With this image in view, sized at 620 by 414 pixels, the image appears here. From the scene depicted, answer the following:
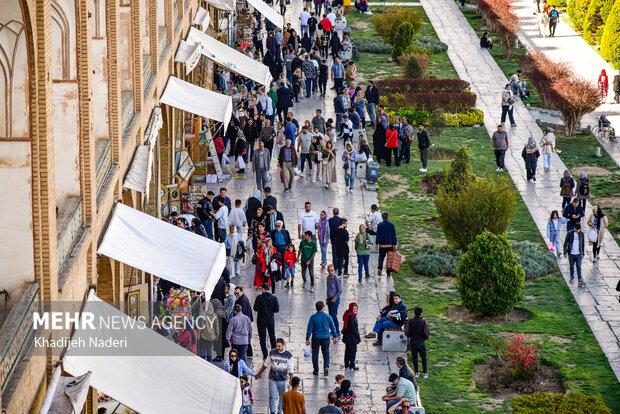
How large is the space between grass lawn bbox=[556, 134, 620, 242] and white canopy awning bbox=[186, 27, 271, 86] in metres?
8.67

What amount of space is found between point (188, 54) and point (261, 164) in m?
3.03

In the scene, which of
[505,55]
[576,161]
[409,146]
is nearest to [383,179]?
[409,146]

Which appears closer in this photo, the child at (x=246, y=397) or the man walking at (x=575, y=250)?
the child at (x=246, y=397)

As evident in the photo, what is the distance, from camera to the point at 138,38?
64.5 ft

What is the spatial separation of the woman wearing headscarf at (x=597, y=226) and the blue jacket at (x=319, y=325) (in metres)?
7.93

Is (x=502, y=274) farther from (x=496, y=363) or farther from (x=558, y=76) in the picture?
(x=558, y=76)

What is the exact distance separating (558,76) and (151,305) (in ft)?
68.0

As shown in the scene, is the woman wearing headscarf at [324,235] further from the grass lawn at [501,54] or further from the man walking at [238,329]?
the grass lawn at [501,54]

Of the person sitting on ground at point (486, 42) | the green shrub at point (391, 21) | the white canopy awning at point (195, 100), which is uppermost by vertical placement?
the white canopy awning at point (195, 100)

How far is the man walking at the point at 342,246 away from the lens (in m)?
21.2

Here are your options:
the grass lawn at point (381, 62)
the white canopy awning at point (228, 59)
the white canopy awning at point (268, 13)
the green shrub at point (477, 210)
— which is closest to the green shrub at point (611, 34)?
the grass lawn at point (381, 62)

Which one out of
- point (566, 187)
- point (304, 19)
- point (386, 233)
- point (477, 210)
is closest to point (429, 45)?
point (304, 19)

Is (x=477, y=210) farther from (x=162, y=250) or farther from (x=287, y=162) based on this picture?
(x=162, y=250)

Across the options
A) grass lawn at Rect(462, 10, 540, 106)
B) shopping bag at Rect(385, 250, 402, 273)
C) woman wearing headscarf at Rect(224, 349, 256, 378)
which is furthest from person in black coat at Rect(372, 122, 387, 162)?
woman wearing headscarf at Rect(224, 349, 256, 378)
